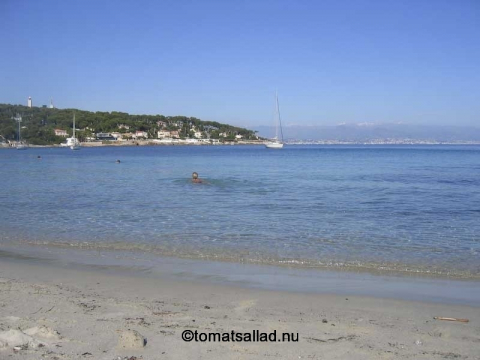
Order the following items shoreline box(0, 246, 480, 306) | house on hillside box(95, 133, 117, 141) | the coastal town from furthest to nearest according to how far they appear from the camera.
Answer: house on hillside box(95, 133, 117, 141), the coastal town, shoreline box(0, 246, 480, 306)

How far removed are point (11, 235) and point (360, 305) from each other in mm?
9872

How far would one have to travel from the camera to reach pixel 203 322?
5.82m

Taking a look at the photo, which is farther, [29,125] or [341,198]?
[29,125]

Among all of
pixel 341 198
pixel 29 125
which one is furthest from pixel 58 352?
pixel 29 125

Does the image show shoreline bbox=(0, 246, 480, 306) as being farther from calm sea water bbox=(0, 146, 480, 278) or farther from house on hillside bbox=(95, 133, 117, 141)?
house on hillside bbox=(95, 133, 117, 141)

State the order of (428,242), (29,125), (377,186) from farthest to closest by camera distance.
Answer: (29,125), (377,186), (428,242)

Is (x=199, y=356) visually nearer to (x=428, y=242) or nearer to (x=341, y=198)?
(x=428, y=242)

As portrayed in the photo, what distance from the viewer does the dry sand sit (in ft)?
16.1

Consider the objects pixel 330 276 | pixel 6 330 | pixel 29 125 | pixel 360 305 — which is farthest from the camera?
pixel 29 125

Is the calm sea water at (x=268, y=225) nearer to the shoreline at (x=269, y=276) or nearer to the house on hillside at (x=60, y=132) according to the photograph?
the shoreline at (x=269, y=276)

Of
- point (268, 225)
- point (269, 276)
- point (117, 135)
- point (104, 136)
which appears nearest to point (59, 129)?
point (104, 136)

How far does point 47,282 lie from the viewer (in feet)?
26.0

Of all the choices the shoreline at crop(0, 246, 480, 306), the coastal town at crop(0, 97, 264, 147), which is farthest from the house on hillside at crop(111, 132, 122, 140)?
the shoreline at crop(0, 246, 480, 306)

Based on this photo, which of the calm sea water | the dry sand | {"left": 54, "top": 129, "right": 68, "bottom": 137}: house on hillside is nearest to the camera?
the dry sand
